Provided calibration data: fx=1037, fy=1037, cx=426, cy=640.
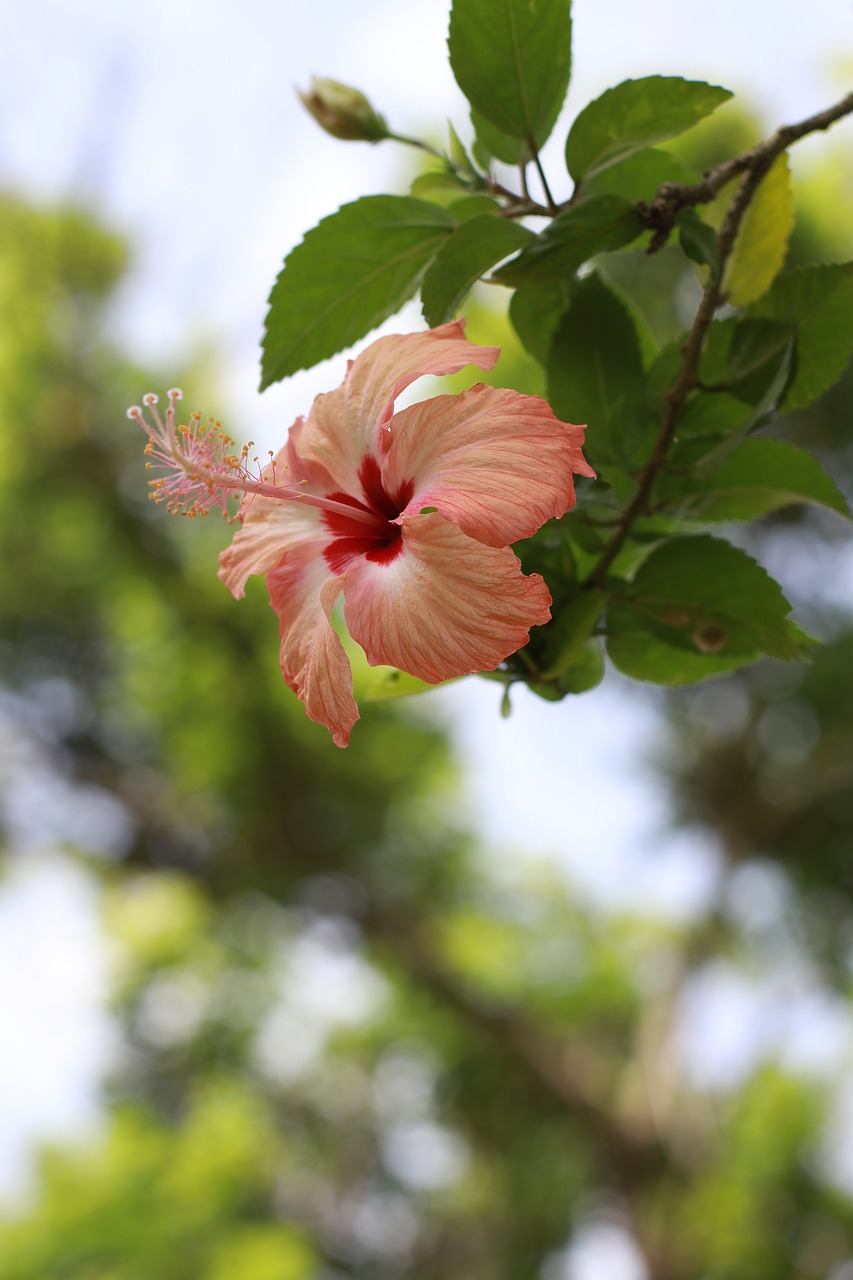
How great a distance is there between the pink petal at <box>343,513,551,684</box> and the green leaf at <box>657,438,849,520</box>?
0.34 feet

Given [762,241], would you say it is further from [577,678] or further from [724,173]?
[577,678]

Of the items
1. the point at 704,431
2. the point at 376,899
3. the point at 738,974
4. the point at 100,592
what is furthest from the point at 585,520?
the point at 738,974

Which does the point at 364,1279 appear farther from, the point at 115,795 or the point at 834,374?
the point at 834,374

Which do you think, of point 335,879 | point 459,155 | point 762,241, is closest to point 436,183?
point 459,155

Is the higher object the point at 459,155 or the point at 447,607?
the point at 459,155

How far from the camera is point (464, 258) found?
0.29 metres

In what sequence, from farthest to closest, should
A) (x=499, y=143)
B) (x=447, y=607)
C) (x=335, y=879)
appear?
1. (x=335, y=879)
2. (x=499, y=143)
3. (x=447, y=607)

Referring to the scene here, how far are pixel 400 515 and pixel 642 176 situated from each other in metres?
0.16

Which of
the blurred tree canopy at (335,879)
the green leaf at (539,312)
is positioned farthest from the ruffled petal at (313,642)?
the blurred tree canopy at (335,879)

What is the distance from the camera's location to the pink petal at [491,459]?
22 cm

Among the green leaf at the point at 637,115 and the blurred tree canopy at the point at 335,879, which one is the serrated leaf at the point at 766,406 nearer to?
the green leaf at the point at 637,115

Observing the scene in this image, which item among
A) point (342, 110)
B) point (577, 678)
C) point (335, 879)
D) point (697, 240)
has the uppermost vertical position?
point (342, 110)

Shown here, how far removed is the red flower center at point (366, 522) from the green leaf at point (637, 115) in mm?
125

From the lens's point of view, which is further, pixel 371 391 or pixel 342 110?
pixel 342 110
